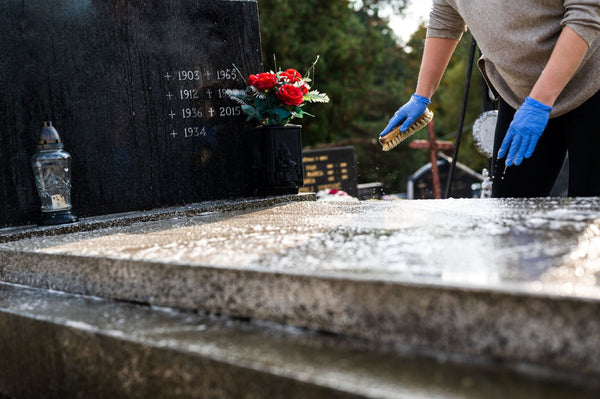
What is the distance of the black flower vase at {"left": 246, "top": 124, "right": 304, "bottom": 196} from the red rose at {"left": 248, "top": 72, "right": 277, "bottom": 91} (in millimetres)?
269

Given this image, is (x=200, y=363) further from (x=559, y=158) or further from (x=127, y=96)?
(x=127, y=96)

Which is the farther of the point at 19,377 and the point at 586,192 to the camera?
the point at 586,192

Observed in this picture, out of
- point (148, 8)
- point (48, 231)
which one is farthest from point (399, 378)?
point (148, 8)

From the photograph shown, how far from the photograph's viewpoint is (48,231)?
3.02 m

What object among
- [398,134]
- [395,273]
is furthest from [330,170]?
[395,273]

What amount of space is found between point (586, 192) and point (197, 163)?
238cm

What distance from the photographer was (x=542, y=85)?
8.20 feet

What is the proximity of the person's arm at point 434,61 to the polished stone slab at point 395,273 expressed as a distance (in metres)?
0.98

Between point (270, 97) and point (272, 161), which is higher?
point (270, 97)

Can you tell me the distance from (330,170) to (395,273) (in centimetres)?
1026

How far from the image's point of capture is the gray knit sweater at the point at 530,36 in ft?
7.92

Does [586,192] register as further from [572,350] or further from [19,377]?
[19,377]

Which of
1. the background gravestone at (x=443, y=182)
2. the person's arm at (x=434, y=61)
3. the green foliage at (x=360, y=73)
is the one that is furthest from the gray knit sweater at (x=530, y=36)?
the green foliage at (x=360, y=73)

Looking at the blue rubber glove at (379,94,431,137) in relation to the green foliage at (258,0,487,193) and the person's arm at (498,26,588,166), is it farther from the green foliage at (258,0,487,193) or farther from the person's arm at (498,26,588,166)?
the green foliage at (258,0,487,193)
